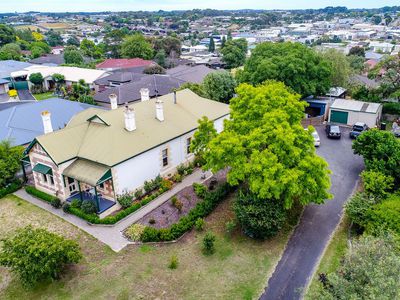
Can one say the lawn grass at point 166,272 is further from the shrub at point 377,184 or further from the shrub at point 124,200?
the shrub at point 377,184

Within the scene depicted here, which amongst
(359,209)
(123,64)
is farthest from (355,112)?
(123,64)

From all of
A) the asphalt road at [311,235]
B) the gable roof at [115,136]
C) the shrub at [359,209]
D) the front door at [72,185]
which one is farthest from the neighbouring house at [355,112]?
the front door at [72,185]

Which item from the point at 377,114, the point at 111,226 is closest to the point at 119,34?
the point at 377,114

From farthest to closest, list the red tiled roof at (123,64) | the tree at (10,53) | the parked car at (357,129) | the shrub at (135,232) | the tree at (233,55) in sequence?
the tree at (10,53)
the tree at (233,55)
the red tiled roof at (123,64)
the parked car at (357,129)
the shrub at (135,232)

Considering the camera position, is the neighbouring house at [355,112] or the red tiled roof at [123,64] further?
the red tiled roof at [123,64]

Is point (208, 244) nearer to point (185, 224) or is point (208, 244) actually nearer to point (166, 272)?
point (185, 224)

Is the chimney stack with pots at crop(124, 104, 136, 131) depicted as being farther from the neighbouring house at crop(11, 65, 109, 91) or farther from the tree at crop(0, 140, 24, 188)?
the neighbouring house at crop(11, 65, 109, 91)

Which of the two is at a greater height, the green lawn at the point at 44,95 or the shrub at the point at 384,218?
the shrub at the point at 384,218
